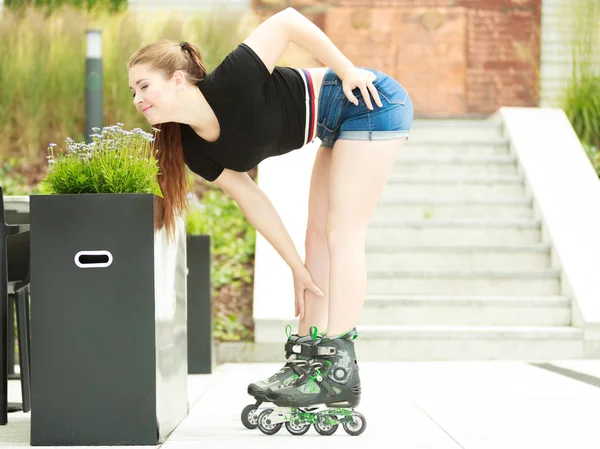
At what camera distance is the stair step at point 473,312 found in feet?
18.0

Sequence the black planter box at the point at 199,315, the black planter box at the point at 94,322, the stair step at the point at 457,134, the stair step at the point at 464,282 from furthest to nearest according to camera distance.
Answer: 1. the stair step at the point at 457,134
2. the stair step at the point at 464,282
3. the black planter box at the point at 199,315
4. the black planter box at the point at 94,322

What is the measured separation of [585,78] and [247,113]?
5858 millimetres

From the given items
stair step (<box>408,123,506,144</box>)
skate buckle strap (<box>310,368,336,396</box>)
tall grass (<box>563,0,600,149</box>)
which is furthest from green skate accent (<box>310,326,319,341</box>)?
tall grass (<box>563,0,600,149</box>)

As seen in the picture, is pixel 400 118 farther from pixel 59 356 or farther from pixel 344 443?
pixel 59 356

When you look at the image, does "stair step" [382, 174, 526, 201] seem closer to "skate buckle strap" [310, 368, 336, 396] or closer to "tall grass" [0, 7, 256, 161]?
"tall grass" [0, 7, 256, 161]

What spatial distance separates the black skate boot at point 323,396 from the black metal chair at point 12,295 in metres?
0.89

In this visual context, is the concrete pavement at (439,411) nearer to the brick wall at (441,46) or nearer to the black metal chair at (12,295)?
the black metal chair at (12,295)

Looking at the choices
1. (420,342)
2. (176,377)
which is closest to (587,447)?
(176,377)

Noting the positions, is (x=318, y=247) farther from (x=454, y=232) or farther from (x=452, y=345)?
(x=454, y=232)

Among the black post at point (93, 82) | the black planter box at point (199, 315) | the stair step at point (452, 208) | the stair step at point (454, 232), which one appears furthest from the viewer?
the black post at point (93, 82)

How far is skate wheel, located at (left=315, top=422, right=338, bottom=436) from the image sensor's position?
111 inches

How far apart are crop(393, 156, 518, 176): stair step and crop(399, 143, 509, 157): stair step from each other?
0.24 metres

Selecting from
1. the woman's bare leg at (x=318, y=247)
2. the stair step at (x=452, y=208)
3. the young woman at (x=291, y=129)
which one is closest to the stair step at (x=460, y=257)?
the stair step at (x=452, y=208)

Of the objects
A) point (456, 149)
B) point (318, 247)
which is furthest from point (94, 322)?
point (456, 149)
